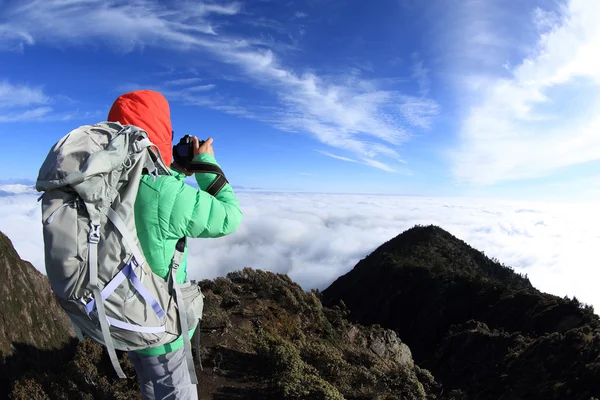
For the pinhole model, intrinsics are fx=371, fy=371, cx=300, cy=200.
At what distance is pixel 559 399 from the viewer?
27.2 feet

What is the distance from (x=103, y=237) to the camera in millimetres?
1746

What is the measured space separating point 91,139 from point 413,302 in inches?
1802

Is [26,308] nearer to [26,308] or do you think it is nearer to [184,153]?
[26,308]

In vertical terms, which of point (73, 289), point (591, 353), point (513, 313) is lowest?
point (513, 313)

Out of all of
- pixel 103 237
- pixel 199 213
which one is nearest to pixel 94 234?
pixel 103 237

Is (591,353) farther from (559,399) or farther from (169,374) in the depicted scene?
(169,374)

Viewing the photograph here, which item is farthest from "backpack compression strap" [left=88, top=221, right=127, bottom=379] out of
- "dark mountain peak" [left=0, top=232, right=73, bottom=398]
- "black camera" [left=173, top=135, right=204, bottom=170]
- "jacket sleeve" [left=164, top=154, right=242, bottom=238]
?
"dark mountain peak" [left=0, top=232, right=73, bottom=398]

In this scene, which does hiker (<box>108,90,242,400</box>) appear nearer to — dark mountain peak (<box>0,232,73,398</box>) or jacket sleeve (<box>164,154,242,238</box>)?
jacket sleeve (<box>164,154,242,238</box>)

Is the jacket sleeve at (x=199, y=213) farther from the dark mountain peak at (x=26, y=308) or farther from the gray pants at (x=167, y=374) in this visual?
the dark mountain peak at (x=26, y=308)

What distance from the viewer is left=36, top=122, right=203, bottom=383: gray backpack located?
166 cm

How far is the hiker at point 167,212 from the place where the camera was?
1869 millimetres

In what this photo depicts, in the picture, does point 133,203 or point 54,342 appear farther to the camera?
point 54,342

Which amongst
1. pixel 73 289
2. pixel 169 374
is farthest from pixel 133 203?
pixel 169 374

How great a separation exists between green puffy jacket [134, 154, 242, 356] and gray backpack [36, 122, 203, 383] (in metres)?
0.05
